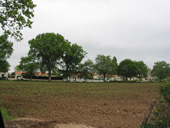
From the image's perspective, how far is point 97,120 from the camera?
7062 mm

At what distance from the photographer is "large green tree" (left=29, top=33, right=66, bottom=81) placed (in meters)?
55.3

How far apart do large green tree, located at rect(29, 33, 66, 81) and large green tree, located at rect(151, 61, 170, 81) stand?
61.0 metres

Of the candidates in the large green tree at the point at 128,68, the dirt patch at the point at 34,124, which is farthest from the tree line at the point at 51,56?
the dirt patch at the point at 34,124

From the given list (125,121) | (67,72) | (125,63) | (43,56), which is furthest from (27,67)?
(125,121)

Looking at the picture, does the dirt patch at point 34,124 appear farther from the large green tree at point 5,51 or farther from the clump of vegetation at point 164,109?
the large green tree at point 5,51

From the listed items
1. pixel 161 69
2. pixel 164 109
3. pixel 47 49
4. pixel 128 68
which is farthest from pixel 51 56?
pixel 161 69

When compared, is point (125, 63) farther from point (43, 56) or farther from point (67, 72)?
point (43, 56)

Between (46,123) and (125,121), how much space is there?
11.4 feet

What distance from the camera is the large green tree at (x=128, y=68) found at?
8375 cm

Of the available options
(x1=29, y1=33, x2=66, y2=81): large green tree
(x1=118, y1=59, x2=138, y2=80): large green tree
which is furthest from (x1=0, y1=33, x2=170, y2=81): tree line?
(x1=118, y1=59, x2=138, y2=80): large green tree

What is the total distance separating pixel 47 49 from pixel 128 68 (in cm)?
4698

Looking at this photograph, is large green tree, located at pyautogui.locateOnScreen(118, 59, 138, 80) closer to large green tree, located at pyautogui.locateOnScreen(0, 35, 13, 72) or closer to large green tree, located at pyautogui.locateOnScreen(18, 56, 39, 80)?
large green tree, located at pyautogui.locateOnScreen(18, 56, 39, 80)

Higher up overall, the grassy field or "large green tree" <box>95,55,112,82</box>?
"large green tree" <box>95,55,112,82</box>

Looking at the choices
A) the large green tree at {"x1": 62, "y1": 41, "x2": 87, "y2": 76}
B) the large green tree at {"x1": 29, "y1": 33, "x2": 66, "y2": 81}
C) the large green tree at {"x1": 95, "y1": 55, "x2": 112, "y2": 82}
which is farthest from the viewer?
the large green tree at {"x1": 95, "y1": 55, "x2": 112, "y2": 82}
